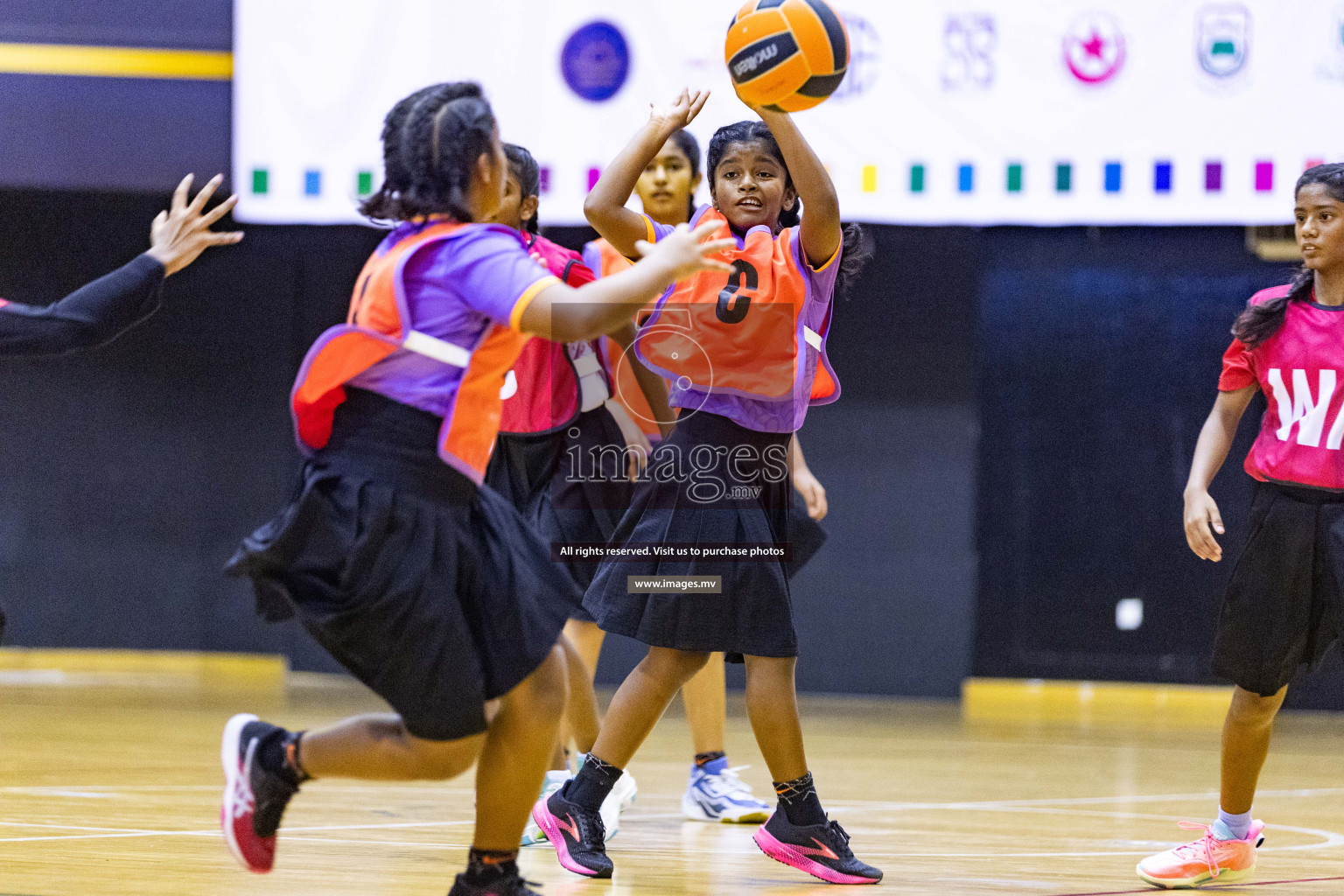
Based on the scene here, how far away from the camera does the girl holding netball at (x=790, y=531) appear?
343 cm

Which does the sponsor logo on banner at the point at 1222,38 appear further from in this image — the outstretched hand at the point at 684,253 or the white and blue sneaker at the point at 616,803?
the outstretched hand at the point at 684,253

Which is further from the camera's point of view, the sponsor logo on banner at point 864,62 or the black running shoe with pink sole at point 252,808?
the sponsor logo on banner at point 864,62

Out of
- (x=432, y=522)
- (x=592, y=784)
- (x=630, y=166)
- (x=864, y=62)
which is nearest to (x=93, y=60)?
(x=864, y=62)

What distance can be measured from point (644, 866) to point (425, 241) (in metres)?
1.46

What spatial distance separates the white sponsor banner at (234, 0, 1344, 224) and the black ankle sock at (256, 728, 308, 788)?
346 cm

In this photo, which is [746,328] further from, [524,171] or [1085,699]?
[1085,699]

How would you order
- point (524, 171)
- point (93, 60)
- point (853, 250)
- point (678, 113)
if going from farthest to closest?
point (93, 60), point (524, 171), point (853, 250), point (678, 113)

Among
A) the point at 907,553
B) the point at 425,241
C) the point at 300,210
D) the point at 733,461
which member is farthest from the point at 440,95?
the point at 907,553

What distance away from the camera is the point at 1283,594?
2.79 m

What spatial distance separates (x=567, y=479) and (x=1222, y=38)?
11.0 ft

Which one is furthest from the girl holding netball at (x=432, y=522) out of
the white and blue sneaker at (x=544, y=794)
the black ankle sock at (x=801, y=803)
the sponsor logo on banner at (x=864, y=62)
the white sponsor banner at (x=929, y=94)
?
the sponsor logo on banner at (x=864, y=62)

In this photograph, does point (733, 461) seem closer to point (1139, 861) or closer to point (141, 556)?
point (1139, 861)

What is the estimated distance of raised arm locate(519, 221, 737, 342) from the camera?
1995mm

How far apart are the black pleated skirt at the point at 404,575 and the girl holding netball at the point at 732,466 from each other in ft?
2.32
